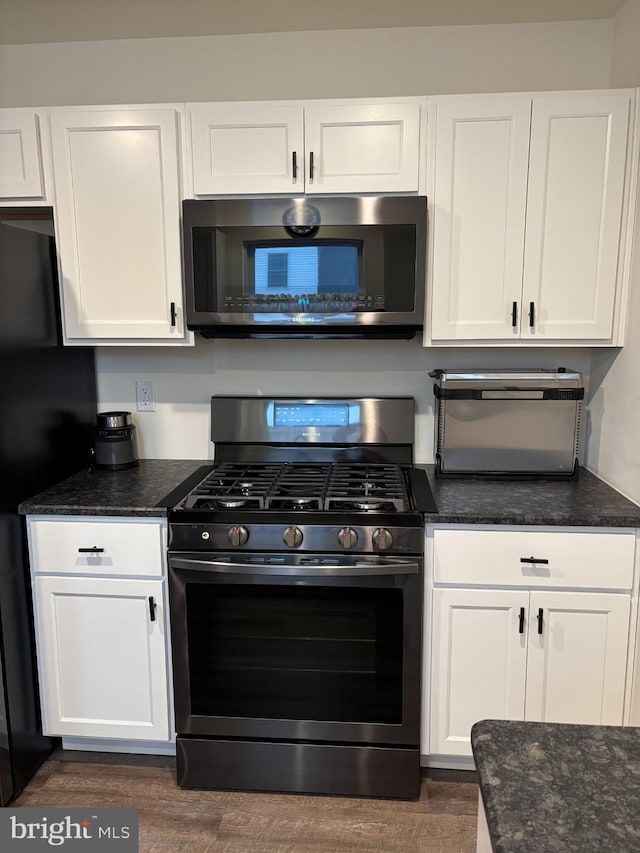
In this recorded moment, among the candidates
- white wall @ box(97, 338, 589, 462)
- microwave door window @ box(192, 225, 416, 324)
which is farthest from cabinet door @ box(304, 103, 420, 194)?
white wall @ box(97, 338, 589, 462)

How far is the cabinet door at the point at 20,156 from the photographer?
6.69 ft

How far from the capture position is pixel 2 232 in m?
1.87

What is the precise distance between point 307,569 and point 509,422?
3.06 ft

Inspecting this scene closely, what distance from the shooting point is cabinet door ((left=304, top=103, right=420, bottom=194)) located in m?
1.97

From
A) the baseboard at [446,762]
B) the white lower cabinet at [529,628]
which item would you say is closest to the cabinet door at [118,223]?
the white lower cabinet at [529,628]

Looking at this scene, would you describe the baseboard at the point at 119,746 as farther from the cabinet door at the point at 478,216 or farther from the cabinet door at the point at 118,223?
the cabinet door at the point at 478,216

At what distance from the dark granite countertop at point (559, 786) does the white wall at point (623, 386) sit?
1234 millimetres

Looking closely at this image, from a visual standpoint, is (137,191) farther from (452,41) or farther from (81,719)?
(81,719)

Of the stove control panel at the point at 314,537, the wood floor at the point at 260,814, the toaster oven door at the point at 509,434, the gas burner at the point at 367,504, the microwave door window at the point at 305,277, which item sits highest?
the microwave door window at the point at 305,277

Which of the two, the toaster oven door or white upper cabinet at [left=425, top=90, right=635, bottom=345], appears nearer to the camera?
white upper cabinet at [left=425, top=90, right=635, bottom=345]

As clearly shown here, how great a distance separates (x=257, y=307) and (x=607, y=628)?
5.01 ft

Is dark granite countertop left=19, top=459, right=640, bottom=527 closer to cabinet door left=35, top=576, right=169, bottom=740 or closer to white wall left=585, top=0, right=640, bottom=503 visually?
white wall left=585, top=0, right=640, bottom=503

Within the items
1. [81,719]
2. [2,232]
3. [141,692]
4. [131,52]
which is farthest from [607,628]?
[131,52]

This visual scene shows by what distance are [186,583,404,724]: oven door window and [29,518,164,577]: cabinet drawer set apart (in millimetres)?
185
